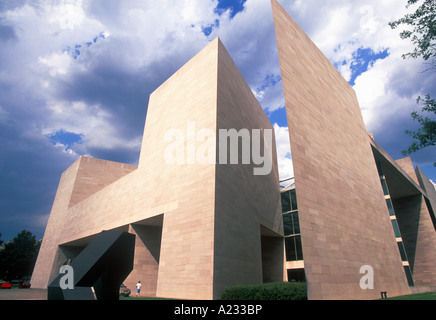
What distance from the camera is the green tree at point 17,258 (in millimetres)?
45500

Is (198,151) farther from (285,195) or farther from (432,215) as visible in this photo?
(432,215)

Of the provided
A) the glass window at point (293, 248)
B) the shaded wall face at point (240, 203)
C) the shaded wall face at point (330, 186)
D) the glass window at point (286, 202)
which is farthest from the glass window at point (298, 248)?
the shaded wall face at point (330, 186)

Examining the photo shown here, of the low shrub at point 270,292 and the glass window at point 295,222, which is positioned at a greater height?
the glass window at point 295,222

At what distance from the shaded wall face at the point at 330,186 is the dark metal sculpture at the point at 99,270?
20.6ft

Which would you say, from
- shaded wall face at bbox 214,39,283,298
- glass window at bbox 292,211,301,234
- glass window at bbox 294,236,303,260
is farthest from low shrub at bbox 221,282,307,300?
glass window at bbox 292,211,301,234

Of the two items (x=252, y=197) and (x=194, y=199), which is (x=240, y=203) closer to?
(x=252, y=197)

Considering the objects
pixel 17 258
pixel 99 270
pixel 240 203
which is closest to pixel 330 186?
pixel 240 203

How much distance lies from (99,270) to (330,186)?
33.8 feet

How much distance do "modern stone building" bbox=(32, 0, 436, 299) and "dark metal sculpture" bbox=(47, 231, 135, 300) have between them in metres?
5.33

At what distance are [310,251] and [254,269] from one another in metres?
7.38

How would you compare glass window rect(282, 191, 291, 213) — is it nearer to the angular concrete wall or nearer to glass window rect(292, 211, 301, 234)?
glass window rect(292, 211, 301, 234)

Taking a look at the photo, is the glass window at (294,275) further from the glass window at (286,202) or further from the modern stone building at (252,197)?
the glass window at (286,202)

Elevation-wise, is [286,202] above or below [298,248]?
above

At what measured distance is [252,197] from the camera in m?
18.1
